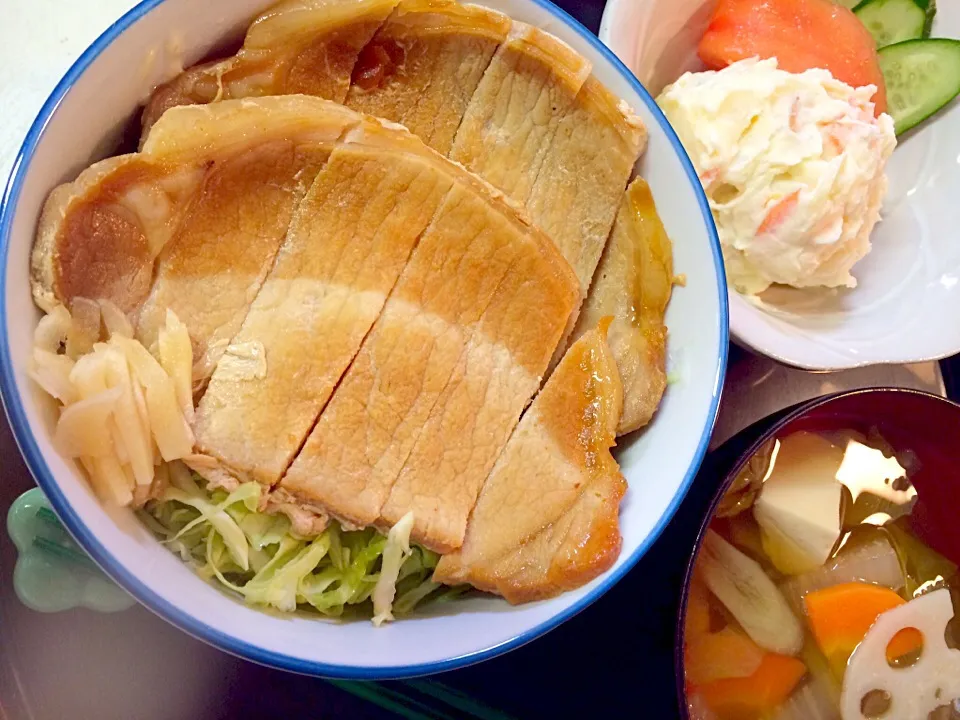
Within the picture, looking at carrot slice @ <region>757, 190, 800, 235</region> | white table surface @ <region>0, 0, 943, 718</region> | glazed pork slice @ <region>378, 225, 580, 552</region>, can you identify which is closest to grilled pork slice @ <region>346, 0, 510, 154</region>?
glazed pork slice @ <region>378, 225, 580, 552</region>

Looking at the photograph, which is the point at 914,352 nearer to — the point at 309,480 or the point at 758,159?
the point at 758,159

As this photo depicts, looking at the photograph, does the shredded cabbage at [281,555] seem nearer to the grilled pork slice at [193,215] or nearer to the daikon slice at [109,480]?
the daikon slice at [109,480]

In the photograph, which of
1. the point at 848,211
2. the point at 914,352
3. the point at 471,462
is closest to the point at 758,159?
the point at 848,211

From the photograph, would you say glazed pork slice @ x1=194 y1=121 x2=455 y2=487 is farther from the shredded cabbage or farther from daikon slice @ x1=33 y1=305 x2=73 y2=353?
daikon slice @ x1=33 y1=305 x2=73 y2=353

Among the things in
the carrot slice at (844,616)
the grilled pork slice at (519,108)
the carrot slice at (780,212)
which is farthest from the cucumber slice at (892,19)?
the carrot slice at (844,616)

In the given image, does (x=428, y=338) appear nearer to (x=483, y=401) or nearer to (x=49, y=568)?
(x=483, y=401)

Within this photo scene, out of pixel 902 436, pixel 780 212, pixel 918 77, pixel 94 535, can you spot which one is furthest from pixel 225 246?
pixel 918 77
